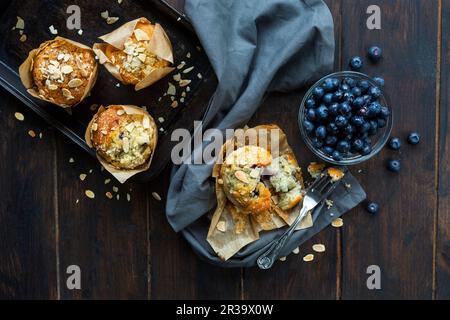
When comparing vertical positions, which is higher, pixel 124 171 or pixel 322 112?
pixel 322 112

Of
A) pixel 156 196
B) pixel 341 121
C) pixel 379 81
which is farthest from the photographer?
pixel 156 196

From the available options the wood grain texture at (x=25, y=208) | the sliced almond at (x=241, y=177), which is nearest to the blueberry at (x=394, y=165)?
the sliced almond at (x=241, y=177)

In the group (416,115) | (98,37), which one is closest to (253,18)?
(98,37)

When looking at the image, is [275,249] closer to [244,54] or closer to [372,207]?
[372,207]

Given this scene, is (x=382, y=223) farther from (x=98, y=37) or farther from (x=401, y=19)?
(x=98, y=37)

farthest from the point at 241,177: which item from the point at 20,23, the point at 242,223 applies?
the point at 20,23

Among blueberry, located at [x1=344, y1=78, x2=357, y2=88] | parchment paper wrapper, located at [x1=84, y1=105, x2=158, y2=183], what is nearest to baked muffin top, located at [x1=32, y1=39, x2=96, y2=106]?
parchment paper wrapper, located at [x1=84, y1=105, x2=158, y2=183]

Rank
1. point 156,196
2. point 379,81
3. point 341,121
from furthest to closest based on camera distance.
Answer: point 156,196 → point 379,81 → point 341,121

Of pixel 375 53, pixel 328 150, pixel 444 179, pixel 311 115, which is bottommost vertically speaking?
pixel 444 179

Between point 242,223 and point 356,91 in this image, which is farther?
point 242,223
